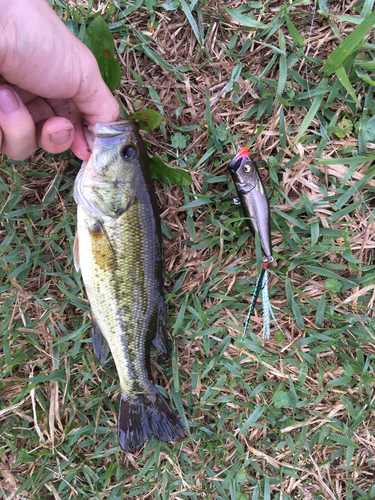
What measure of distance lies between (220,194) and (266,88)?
1.09 metres

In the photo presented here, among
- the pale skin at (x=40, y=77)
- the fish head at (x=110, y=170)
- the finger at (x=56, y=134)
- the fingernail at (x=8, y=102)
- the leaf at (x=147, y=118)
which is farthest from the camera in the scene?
the leaf at (x=147, y=118)

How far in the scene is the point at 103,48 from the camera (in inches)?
99.9

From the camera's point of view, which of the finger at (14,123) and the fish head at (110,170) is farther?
the fish head at (110,170)

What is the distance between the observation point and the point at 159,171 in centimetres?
276

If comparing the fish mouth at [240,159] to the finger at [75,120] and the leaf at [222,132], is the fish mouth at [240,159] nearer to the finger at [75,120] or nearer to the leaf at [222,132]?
the leaf at [222,132]

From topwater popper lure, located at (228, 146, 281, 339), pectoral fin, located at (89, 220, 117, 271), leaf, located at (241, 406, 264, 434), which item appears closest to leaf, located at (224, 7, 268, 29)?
topwater popper lure, located at (228, 146, 281, 339)

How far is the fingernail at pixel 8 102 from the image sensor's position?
218cm

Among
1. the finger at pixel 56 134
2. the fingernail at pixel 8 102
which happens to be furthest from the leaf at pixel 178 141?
the fingernail at pixel 8 102

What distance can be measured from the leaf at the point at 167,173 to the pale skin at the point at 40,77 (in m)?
0.50

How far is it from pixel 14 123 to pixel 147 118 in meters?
1.04

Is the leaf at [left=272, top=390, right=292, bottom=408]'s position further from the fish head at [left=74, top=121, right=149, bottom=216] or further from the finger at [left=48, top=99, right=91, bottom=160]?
the finger at [left=48, top=99, right=91, bottom=160]

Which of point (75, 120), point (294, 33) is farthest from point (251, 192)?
point (75, 120)

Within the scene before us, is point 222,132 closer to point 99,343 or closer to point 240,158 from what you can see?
point 240,158

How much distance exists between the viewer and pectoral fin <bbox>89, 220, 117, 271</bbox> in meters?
2.52
